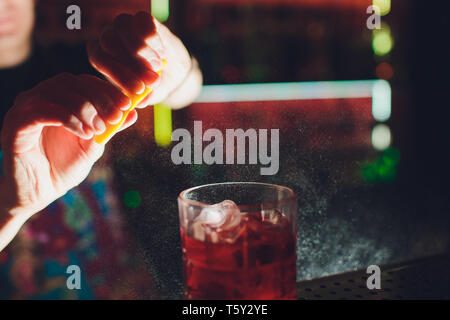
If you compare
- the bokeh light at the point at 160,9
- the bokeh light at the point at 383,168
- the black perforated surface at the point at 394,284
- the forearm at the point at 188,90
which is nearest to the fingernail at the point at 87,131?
the forearm at the point at 188,90

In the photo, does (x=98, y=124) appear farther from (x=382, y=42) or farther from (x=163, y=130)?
(x=382, y=42)

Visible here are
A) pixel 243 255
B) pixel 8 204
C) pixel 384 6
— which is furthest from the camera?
pixel 384 6

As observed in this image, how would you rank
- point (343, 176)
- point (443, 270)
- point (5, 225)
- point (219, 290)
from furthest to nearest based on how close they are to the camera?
point (343, 176) → point (443, 270) → point (5, 225) → point (219, 290)

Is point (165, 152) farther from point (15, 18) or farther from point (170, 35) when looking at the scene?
point (15, 18)

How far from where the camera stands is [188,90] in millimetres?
1255

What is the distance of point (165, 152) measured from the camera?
4.10 ft

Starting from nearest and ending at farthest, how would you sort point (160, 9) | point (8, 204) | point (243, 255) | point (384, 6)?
1. point (243, 255)
2. point (8, 204)
3. point (160, 9)
4. point (384, 6)

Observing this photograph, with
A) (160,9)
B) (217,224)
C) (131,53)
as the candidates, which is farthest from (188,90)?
(217,224)

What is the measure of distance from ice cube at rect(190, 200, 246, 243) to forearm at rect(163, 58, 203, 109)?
45 centimetres

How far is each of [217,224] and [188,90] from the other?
0.50 meters

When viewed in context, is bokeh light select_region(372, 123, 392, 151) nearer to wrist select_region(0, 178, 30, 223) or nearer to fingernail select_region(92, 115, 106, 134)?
fingernail select_region(92, 115, 106, 134)

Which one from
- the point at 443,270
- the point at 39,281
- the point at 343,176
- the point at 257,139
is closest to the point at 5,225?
the point at 39,281
